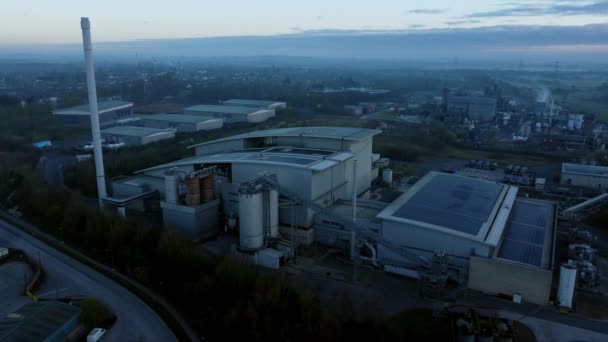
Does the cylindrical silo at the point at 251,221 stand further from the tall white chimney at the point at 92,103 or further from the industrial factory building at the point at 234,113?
the industrial factory building at the point at 234,113

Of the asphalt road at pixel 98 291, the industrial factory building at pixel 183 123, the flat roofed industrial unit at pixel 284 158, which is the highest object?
the flat roofed industrial unit at pixel 284 158

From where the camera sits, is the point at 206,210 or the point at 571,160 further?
the point at 571,160

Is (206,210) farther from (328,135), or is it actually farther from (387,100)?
(387,100)

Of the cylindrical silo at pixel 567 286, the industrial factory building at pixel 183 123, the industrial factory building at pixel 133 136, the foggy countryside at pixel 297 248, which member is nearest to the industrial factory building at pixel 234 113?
the industrial factory building at pixel 183 123

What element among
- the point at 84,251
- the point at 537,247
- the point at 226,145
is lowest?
the point at 84,251

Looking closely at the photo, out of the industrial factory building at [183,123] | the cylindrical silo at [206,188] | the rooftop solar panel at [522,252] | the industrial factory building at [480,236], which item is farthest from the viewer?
the industrial factory building at [183,123]

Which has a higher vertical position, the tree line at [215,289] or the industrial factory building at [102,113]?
the industrial factory building at [102,113]

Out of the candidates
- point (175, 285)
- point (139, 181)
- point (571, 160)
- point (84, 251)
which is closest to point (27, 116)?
point (139, 181)

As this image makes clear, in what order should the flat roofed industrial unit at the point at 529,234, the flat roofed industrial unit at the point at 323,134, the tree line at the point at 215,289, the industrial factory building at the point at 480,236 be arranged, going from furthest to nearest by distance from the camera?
1. the flat roofed industrial unit at the point at 323,134
2. the flat roofed industrial unit at the point at 529,234
3. the industrial factory building at the point at 480,236
4. the tree line at the point at 215,289
